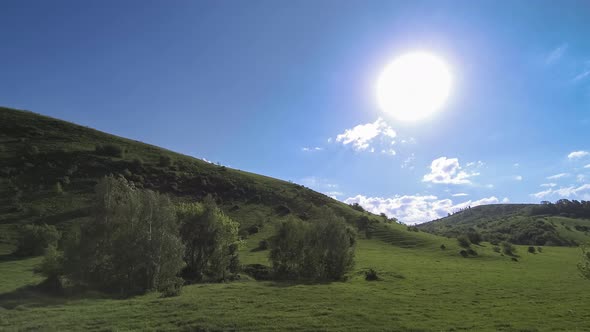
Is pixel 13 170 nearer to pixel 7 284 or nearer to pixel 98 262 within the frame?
pixel 7 284

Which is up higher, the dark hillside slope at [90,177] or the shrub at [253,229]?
the dark hillside slope at [90,177]

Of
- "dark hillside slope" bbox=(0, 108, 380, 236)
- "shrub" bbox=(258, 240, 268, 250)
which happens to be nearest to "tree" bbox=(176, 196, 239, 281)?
"shrub" bbox=(258, 240, 268, 250)

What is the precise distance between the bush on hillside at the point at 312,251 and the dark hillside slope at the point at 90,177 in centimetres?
3275

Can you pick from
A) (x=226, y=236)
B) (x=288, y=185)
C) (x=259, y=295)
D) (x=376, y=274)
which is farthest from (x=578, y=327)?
(x=288, y=185)

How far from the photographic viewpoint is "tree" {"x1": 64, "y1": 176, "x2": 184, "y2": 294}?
3462 cm

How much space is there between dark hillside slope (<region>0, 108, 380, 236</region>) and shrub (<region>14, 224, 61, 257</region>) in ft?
40.9

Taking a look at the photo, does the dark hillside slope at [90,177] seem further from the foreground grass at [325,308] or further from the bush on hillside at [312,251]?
the bush on hillside at [312,251]

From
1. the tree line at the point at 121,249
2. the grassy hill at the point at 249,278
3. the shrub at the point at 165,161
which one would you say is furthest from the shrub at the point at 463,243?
the shrub at the point at 165,161

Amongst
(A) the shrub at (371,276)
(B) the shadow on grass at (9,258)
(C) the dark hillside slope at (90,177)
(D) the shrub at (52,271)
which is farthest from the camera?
(C) the dark hillside slope at (90,177)

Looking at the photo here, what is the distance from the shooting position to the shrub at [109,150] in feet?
342

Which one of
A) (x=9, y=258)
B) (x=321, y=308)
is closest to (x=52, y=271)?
(x=9, y=258)

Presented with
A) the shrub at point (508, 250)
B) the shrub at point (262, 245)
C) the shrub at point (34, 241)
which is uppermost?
the shrub at point (508, 250)

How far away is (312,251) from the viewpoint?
172ft

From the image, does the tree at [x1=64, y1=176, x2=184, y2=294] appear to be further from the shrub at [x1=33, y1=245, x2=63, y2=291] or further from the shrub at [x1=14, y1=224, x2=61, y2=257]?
the shrub at [x1=14, y1=224, x2=61, y2=257]
